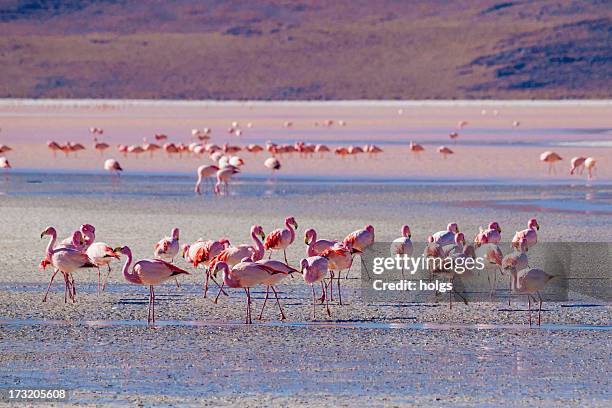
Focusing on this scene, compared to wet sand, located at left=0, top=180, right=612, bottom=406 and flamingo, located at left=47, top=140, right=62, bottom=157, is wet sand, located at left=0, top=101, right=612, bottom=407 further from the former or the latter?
flamingo, located at left=47, top=140, right=62, bottom=157

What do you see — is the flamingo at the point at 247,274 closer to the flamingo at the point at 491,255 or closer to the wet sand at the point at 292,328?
the wet sand at the point at 292,328

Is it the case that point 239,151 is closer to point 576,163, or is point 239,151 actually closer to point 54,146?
point 54,146

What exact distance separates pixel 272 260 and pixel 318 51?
12303 centimetres

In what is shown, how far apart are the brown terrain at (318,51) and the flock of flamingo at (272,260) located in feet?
340

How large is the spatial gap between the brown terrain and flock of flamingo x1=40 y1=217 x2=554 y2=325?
10372 cm

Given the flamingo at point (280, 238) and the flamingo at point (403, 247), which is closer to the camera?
the flamingo at point (403, 247)

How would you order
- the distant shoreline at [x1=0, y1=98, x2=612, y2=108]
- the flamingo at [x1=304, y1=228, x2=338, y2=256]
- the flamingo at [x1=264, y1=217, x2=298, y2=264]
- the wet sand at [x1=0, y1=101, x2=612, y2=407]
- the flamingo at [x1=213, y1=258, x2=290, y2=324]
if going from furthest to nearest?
1. the distant shoreline at [x1=0, y1=98, x2=612, y2=108]
2. the flamingo at [x1=264, y1=217, x2=298, y2=264]
3. the flamingo at [x1=304, y1=228, x2=338, y2=256]
4. the flamingo at [x1=213, y1=258, x2=290, y2=324]
5. the wet sand at [x1=0, y1=101, x2=612, y2=407]

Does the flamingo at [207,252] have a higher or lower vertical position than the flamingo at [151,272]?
higher

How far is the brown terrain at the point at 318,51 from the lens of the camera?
396ft

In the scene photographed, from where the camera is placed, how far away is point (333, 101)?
11662 centimetres

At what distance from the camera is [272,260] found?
10.2 metres

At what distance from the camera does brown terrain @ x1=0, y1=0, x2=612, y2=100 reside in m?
121

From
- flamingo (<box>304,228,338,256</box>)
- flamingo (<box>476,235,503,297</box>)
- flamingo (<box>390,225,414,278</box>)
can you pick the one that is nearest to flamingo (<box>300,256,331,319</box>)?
flamingo (<box>304,228,338,256</box>)

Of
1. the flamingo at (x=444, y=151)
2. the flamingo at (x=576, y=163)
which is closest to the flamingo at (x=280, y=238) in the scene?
the flamingo at (x=576, y=163)
